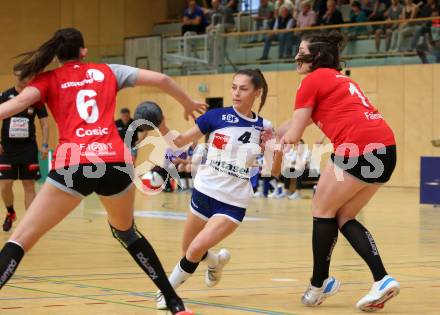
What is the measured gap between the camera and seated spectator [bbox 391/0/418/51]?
985 inches

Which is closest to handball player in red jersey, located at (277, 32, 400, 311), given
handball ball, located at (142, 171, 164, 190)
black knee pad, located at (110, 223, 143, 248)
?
black knee pad, located at (110, 223, 143, 248)

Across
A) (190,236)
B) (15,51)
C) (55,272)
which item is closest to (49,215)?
(190,236)

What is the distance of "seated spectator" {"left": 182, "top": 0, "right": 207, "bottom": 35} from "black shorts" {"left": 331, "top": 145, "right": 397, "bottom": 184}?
24.9 metres

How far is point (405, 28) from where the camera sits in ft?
82.2

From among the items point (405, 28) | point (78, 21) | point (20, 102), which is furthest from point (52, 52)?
point (78, 21)

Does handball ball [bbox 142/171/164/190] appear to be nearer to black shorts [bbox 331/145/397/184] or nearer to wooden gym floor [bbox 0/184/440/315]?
wooden gym floor [bbox 0/184/440/315]

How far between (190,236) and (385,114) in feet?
66.9

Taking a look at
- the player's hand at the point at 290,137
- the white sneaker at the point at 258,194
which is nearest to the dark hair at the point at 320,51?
the player's hand at the point at 290,137

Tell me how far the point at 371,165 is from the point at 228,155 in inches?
47.4

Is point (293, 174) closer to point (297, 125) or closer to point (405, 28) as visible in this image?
point (405, 28)

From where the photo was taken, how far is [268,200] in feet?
73.6

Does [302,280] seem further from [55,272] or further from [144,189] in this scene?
[144,189]

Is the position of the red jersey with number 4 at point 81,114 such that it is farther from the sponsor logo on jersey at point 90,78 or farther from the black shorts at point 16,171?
the black shorts at point 16,171

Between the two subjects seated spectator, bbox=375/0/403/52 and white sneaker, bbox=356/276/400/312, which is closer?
white sneaker, bbox=356/276/400/312
